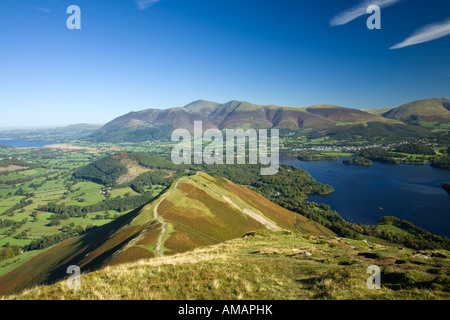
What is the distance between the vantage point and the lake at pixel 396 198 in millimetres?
114812

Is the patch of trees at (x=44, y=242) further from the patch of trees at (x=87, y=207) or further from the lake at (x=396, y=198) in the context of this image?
the lake at (x=396, y=198)

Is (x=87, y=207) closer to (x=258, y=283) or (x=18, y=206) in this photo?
(x=18, y=206)

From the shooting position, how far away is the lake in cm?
11481

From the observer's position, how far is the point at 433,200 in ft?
438

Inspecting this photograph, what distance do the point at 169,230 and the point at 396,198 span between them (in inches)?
6239

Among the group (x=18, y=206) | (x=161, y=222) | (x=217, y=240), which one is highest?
(x=161, y=222)

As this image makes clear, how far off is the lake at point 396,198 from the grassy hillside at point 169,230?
49.3 metres

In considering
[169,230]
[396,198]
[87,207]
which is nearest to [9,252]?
[87,207]

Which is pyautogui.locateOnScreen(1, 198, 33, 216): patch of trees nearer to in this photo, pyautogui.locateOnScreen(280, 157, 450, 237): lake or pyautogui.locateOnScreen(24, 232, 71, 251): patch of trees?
pyautogui.locateOnScreen(24, 232, 71, 251): patch of trees

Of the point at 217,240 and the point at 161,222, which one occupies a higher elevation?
the point at 161,222

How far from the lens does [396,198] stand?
141875 millimetres

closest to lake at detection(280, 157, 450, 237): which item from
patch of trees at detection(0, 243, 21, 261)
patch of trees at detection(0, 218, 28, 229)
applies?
patch of trees at detection(0, 243, 21, 261)
